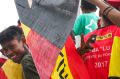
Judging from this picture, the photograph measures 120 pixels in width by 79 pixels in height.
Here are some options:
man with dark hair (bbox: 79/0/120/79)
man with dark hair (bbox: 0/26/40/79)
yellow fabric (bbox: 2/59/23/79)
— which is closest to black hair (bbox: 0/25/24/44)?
man with dark hair (bbox: 0/26/40/79)

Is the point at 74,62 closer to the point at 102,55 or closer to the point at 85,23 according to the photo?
the point at 102,55

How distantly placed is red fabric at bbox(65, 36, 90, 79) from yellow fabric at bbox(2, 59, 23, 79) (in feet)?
1.74

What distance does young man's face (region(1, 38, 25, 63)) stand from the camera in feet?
9.03

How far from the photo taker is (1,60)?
3064 millimetres

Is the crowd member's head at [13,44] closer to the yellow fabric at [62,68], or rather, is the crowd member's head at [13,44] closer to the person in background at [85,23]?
the yellow fabric at [62,68]

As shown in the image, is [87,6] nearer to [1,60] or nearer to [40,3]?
[1,60]

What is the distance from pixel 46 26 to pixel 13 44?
Result: 94 centimetres

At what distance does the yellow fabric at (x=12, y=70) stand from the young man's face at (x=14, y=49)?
60mm

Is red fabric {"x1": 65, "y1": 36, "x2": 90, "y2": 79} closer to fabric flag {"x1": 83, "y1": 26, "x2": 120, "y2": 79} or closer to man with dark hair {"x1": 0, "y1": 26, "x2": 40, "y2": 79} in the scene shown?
fabric flag {"x1": 83, "y1": 26, "x2": 120, "y2": 79}

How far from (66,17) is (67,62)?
0.50 m

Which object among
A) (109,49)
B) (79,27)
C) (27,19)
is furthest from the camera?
(79,27)

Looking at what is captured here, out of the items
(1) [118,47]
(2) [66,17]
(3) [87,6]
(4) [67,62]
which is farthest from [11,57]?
(3) [87,6]

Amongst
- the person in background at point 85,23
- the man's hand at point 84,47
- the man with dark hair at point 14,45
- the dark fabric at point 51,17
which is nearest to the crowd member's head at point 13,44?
the man with dark hair at point 14,45

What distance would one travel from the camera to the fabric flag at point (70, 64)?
2.21 m
